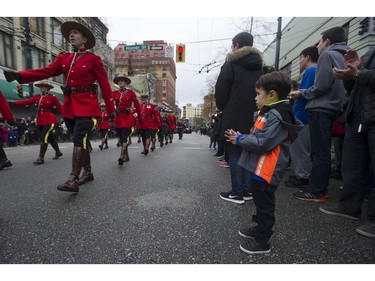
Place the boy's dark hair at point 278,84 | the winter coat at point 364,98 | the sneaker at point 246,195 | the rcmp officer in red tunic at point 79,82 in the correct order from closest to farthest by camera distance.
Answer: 1. the boy's dark hair at point 278,84
2. the winter coat at point 364,98
3. the sneaker at point 246,195
4. the rcmp officer in red tunic at point 79,82

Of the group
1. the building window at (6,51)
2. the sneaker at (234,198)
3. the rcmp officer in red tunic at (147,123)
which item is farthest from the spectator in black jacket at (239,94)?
the building window at (6,51)

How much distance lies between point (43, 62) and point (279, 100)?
26.3m

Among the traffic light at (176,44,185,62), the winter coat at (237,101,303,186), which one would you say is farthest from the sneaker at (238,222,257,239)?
the traffic light at (176,44,185,62)

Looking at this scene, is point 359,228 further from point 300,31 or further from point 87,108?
point 300,31

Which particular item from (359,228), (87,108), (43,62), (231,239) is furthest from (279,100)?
(43,62)

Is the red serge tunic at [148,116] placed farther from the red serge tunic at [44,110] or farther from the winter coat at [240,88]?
the winter coat at [240,88]

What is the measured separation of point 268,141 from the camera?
165 centimetres

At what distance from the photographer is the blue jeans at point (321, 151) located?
2.75 m

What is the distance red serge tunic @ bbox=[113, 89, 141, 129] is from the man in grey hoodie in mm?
A: 4072

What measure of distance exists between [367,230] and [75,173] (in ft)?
10.4

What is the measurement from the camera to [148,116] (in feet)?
24.8

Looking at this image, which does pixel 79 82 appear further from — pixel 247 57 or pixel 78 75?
pixel 247 57

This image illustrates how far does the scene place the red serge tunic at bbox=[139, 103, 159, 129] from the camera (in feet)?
24.5

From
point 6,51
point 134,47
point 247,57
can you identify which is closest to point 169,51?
point 134,47
